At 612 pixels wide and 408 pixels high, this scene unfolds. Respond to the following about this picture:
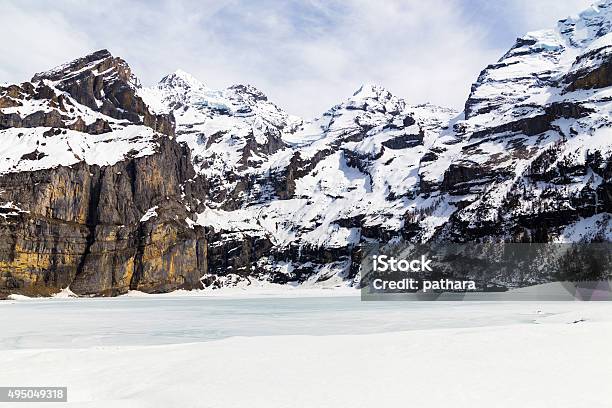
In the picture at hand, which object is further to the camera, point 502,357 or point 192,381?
point 502,357

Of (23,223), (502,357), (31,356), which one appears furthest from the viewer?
(23,223)

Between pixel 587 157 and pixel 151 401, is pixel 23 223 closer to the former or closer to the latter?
pixel 587 157

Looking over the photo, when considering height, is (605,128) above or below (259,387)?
above

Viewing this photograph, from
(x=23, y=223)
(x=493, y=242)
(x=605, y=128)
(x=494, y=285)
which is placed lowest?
(x=494, y=285)

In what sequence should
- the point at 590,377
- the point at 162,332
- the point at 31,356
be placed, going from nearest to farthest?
the point at 590,377 < the point at 31,356 < the point at 162,332

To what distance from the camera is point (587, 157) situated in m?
151

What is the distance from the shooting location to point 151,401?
608 inches

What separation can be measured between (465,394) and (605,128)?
179 meters

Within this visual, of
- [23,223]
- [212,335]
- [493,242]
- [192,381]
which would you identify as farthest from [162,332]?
[23,223]

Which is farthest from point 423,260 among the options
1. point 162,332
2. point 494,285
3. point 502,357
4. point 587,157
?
point 502,357

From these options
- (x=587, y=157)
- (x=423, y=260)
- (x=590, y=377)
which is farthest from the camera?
(x=423, y=260)

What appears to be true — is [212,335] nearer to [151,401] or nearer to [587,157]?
[151,401]

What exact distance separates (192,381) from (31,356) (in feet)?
38.2

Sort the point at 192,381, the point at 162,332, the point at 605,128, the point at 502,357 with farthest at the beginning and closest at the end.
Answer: the point at 605,128 → the point at 162,332 → the point at 502,357 → the point at 192,381
